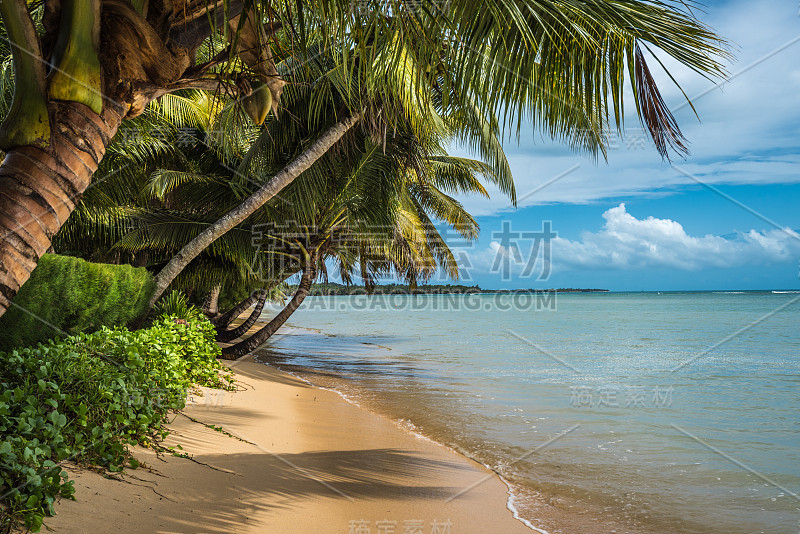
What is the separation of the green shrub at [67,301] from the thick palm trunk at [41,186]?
2.70 m

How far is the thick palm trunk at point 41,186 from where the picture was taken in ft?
7.13

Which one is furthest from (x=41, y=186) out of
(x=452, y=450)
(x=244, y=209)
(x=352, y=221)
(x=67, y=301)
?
(x=352, y=221)

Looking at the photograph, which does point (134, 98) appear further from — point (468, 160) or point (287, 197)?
point (468, 160)

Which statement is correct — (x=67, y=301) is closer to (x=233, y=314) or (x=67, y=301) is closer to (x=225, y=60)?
(x=225, y=60)

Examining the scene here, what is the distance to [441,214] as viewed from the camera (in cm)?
1680

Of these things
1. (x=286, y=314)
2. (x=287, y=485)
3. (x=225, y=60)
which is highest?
(x=225, y=60)

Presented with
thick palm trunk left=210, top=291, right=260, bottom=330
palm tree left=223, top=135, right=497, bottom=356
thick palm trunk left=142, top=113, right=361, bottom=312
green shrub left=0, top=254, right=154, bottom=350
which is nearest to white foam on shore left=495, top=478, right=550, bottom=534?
green shrub left=0, top=254, right=154, bottom=350

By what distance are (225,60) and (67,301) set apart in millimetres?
3351

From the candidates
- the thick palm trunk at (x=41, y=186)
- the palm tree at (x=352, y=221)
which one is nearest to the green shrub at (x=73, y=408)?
the thick palm trunk at (x=41, y=186)

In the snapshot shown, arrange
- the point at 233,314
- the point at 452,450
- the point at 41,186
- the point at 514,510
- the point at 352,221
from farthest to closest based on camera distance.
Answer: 1. the point at 233,314
2. the point at 352,221
3. the point at 452,450
4. the point at 514,510
5. the point at 41,186

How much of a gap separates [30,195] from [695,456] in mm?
6359

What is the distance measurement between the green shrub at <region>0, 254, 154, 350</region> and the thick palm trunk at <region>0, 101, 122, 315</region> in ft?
8.86

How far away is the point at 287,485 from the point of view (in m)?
4.00

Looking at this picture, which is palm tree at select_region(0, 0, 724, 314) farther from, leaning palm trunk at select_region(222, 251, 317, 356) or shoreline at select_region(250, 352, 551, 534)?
leaning palm trunk at select_region(222, 251, 317, 356)
